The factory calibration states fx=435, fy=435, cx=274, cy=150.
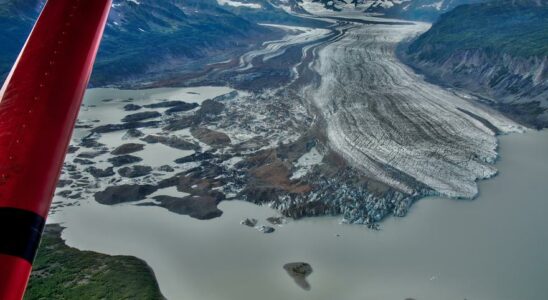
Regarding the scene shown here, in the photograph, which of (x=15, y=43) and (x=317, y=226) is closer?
(x=317, y=226)

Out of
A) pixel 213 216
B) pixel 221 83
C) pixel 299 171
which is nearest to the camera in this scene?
pixel 213 216

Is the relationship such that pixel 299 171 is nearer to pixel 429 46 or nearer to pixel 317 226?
pixel 317 226

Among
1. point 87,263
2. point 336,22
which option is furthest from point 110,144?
point 336,22

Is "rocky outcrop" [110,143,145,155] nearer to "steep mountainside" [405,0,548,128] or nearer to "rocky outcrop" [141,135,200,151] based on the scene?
"rocky outcrop" [141,135,200,151]

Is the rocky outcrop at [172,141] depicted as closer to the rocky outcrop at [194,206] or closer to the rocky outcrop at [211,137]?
the rocky outcrop at [211,137]

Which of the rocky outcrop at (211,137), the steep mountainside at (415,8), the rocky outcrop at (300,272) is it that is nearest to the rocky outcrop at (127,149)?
the rocky outcrop at (211,137)

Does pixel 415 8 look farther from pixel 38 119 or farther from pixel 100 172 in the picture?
pixel 38 119
